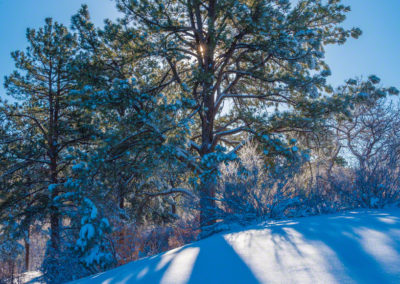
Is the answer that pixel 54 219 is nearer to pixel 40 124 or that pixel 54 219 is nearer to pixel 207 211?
pixel 40 124

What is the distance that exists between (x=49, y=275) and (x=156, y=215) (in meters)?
6.68

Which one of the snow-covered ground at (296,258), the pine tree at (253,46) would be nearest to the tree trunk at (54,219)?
the pine tree at (253,46)

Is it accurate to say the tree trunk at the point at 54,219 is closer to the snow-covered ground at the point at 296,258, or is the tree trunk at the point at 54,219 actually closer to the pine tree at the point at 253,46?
the pine tree at the point at 253,46

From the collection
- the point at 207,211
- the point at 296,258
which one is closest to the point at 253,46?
the point at 207,211

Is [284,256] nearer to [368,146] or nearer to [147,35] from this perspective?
[147,35]

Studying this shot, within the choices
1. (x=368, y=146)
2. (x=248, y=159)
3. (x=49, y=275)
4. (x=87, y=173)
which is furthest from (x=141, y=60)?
(x=368, y=146)

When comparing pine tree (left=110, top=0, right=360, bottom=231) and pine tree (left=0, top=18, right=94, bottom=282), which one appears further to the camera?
pine tree (left=0, top=18, right=94, bottom=282)

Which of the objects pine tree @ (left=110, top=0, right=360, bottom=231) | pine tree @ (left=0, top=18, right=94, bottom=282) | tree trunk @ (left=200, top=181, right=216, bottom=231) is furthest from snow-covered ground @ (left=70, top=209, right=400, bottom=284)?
pine tree @ (left=0, top=18, right=94, bottom=282)

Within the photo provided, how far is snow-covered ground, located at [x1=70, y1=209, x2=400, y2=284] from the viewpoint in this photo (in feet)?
7.12

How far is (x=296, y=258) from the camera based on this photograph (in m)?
2.51

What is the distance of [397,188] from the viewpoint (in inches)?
209

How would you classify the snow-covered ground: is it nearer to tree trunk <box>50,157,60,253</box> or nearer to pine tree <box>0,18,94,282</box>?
tree trunk <box>50,157,60,253</box>

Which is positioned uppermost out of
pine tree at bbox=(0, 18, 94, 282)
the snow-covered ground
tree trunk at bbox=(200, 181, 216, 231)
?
pine tree at bbox=(0, 18, 94, 282)

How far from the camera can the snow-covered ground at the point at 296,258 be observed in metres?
A: 2.17
